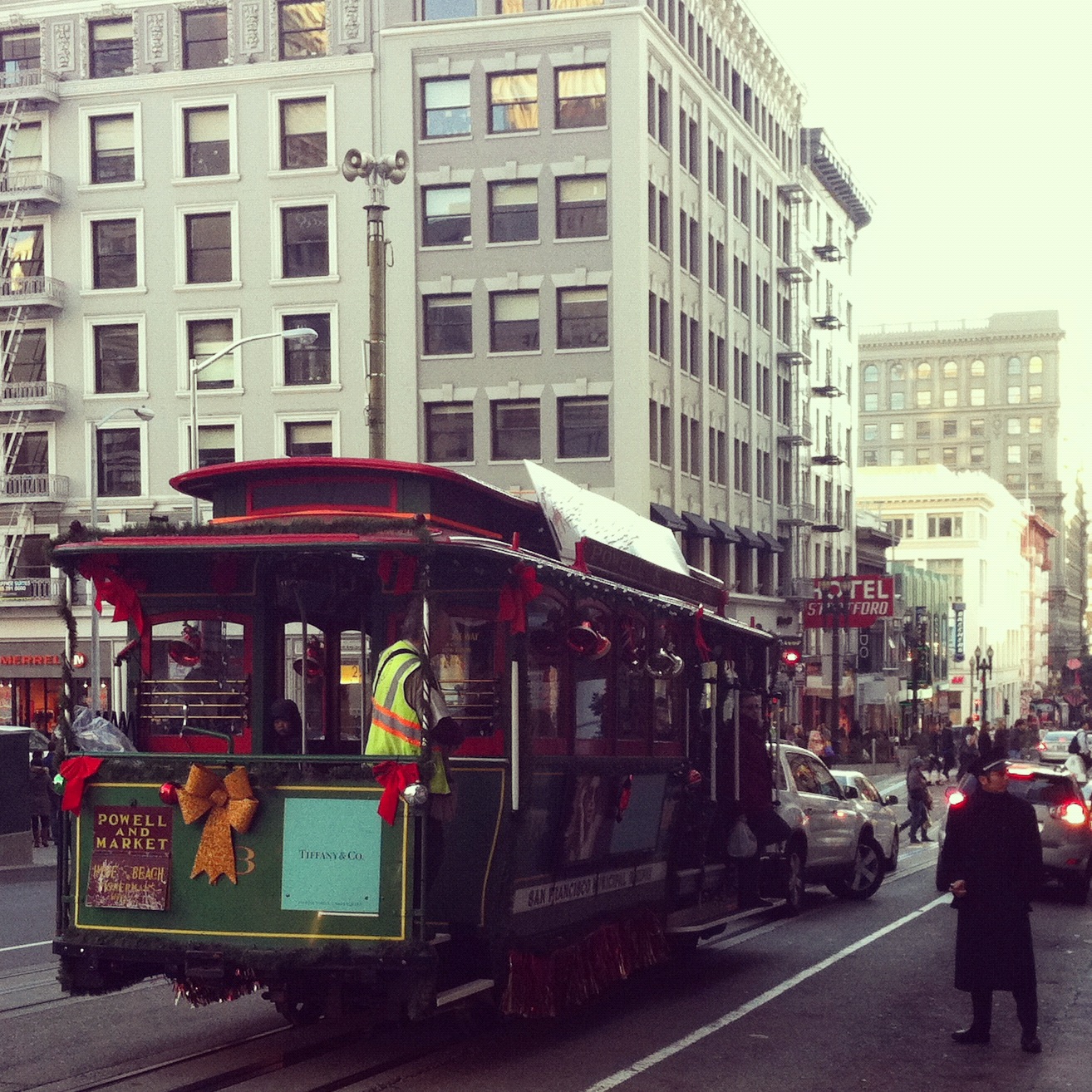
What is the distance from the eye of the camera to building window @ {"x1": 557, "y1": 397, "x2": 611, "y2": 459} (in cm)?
4738

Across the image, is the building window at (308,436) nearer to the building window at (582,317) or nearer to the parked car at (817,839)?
the building window at (582,317)

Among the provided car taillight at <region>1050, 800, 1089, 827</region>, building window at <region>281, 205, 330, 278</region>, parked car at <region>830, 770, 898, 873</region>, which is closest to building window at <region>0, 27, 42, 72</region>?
building window at <region>281, 205, 330, 278</region>

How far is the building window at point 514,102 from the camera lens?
1875 inches

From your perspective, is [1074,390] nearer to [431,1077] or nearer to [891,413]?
[891,413]

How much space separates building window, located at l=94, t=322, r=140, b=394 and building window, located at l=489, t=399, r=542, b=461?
33.0 ft

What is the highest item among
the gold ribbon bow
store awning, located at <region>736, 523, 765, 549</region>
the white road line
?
store awning, located at <region>736, 523, 765, 549</region>

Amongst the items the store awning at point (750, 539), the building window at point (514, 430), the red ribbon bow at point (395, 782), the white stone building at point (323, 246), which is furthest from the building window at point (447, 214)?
the red ribbon bow at point (395, 782)

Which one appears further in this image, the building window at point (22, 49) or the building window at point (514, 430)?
the building window at point (22, 49)

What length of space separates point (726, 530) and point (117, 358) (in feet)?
62.0

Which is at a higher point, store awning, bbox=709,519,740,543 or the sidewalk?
store awning, bbox=709,519,740,543

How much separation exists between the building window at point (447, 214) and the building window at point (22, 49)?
12.1 metres

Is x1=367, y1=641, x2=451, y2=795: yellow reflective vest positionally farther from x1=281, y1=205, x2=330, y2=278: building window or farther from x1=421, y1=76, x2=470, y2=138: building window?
x1=421, y1=76, x2=470, y2=138: building window

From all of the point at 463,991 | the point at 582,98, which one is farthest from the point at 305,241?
the point at 463,991

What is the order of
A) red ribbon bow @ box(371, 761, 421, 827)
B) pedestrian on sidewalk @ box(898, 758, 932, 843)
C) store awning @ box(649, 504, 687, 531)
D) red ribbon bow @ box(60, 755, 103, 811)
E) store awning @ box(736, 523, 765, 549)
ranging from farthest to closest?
store awning @ box(736, 523, 765, 549) < store awning @ box(649, 504, 687, 531) < pedestrian on sidewalk @ box(898, 758, 932, 843) < red ribbon bow @ box(60, 755, 103, 811) < red ribbon bow @ box(371, 761, 421, 827)
